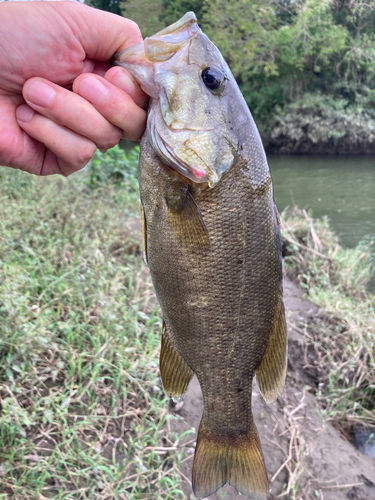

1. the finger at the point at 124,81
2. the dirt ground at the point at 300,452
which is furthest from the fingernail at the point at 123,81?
the dirt ground at the point at 300,452

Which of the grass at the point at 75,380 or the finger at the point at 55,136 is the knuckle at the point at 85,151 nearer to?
the finger at the point at 55,136

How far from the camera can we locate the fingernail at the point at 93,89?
125cm

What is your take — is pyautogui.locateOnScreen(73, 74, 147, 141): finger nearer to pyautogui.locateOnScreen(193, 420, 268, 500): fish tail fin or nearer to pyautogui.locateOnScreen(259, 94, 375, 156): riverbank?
pyautogui.locateOnScreen(193, 420, 268, 500): fish tail fin

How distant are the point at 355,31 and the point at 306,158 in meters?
6.39

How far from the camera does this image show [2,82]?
4.33ft

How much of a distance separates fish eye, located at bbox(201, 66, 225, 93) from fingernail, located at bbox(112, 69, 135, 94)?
0.83 feet

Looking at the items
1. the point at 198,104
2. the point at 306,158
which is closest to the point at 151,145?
the point at 198,104

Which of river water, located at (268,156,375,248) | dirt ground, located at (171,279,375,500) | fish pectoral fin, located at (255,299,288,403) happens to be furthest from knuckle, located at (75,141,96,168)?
river water, located at (268,156,375,248)

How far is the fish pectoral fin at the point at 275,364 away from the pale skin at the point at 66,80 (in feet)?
2.93

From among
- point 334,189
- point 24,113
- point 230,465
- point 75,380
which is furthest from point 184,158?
point 334,189

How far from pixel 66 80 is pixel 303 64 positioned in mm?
21056

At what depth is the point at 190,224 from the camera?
120 cm

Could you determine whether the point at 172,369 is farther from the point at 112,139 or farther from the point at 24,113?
the point at 24,113

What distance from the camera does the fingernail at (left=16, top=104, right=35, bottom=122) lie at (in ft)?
4.43
